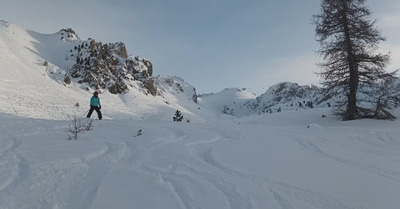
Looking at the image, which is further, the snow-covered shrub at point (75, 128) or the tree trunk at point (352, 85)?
the tree trunk at point (352, 85)

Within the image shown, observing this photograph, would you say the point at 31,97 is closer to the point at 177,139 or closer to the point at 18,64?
the point at 18,64

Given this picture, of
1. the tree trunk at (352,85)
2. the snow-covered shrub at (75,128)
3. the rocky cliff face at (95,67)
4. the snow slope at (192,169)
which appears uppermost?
the rocky cliff face at (95,67)

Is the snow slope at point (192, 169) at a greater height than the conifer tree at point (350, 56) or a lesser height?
lesser

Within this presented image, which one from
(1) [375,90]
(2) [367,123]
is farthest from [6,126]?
(1) [375,90]

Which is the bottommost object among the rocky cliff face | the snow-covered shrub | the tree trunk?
the snow-covered shrub

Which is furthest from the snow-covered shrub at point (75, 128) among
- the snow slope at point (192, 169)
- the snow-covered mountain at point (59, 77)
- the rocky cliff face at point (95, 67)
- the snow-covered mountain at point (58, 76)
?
the rocky cliff face at point (95, 67)

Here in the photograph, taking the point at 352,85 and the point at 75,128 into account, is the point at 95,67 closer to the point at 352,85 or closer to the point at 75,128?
the point at 352,85

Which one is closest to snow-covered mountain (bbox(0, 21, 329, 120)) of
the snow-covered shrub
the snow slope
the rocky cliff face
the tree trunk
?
the rocky cliff face

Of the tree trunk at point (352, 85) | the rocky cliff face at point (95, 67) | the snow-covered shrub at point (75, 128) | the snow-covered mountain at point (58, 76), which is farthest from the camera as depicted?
the rocky cliff face at point (95, 67)

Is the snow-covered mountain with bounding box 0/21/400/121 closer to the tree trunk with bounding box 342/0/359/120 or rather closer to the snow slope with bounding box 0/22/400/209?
the tree trunk with bounding box 342/0/359/120

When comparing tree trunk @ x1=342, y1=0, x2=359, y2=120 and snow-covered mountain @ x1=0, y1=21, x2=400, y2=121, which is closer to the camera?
tree trunk @ x1=342, y1=0, x2=359, y2=120

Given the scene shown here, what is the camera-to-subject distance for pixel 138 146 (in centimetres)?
877

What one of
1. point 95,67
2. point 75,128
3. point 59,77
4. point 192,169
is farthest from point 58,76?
point 192,169

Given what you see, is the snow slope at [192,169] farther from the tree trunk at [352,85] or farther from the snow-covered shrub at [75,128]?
the tree trunk at [352,85]
